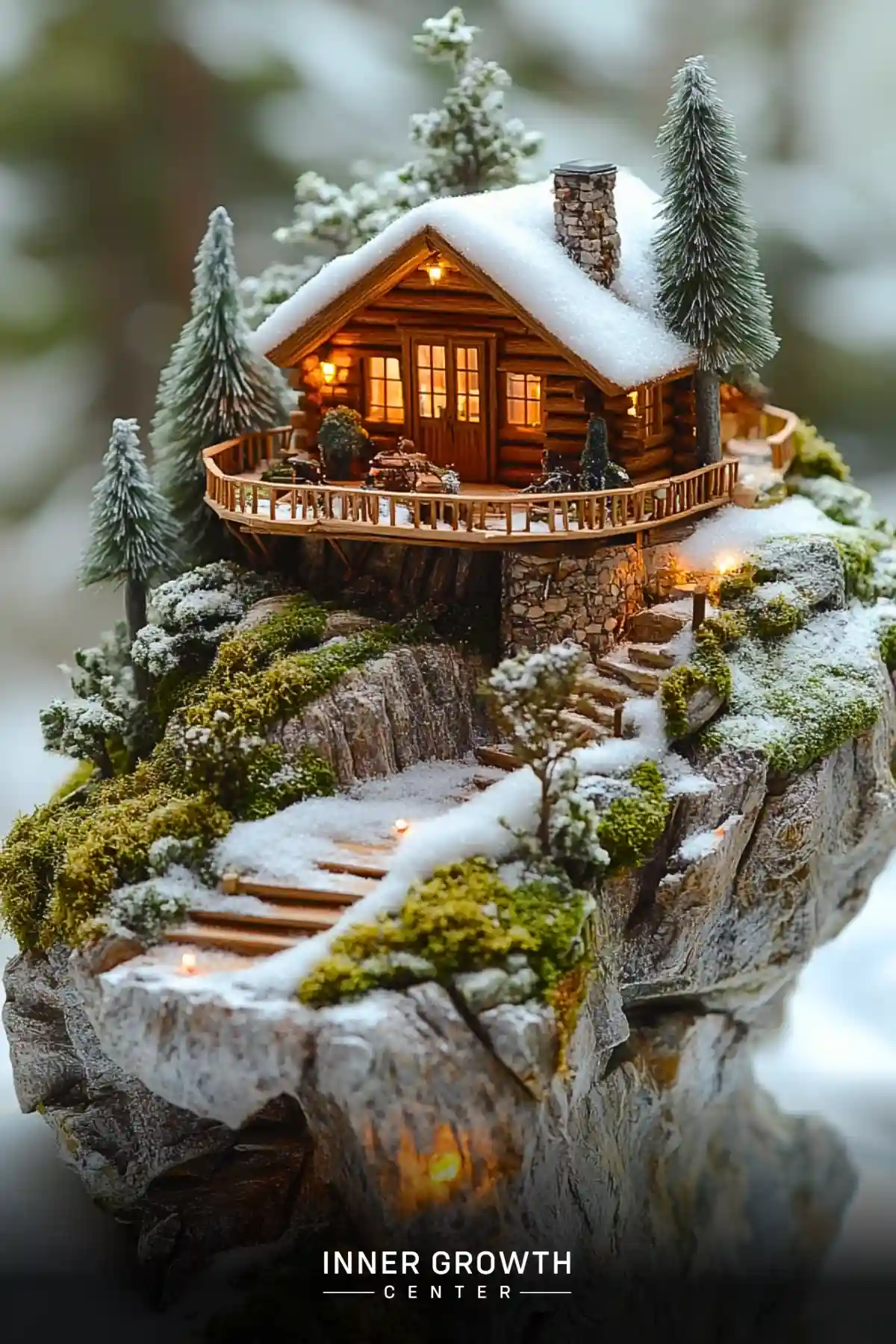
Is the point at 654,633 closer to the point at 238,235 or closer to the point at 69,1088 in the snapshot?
the point at 69,1088

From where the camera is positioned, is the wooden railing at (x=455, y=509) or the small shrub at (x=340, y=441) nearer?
the wooden railing at (x=455, y=509)

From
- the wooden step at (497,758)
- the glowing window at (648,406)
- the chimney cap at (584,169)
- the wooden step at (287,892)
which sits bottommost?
the wooden step at (287,892)

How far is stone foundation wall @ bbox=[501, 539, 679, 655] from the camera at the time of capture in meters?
22.8

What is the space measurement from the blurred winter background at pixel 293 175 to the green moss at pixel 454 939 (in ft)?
41.1

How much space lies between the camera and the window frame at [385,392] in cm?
2462

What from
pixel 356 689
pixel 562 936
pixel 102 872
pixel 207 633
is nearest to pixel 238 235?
pixel 207 633

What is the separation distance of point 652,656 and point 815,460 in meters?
7.67

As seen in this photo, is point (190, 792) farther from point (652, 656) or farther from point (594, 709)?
point (652, 656)

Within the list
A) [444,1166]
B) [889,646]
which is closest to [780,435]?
[889,646]

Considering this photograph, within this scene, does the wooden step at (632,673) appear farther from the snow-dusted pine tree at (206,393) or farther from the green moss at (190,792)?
the snow-dusted pine tree at (206,393)

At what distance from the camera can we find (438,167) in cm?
2845

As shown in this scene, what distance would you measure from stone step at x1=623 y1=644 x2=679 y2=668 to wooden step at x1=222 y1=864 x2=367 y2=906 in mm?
5328

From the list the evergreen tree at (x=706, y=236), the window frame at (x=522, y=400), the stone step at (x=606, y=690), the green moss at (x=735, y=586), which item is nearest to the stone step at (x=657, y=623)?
the green moss at (x=735, y=586)

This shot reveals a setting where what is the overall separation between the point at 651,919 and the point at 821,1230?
8838mm
